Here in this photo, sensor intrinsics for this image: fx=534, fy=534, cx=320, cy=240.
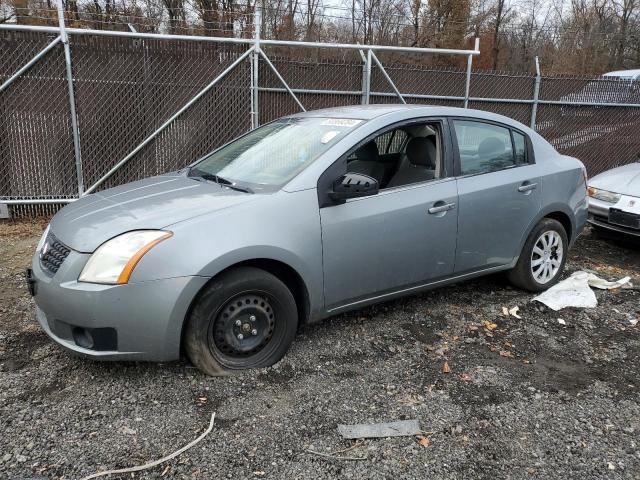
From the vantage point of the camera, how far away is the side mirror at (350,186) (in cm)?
341

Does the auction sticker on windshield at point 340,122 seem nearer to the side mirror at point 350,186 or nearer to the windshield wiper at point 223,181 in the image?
the side mirror at point 350,186

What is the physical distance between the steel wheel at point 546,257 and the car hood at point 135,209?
280 cm

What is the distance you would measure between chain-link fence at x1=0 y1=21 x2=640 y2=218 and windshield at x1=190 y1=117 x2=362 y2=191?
335 cm

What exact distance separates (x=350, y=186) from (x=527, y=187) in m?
1.86

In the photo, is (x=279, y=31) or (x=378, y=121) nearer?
(x=378, y=121)

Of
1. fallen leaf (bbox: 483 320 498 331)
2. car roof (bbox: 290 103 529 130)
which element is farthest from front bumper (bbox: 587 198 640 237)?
fallen leaf (bbox: 483 320 498 331)

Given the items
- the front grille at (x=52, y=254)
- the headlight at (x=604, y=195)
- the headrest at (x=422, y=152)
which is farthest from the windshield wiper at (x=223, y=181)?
the headlight at (x=604, y=195)

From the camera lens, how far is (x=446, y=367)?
3.54 meters

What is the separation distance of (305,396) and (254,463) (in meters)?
0.64

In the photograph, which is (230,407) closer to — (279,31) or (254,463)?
(254,463)

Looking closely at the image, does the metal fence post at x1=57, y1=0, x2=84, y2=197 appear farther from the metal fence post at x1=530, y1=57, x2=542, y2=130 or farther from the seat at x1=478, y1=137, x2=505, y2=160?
the metal fence post at x1=530, y1=57, x2=542, y2=130

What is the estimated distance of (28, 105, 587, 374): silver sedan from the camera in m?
2.94

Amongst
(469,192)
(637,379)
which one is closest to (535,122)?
(469,192)

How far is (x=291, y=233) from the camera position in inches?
129
